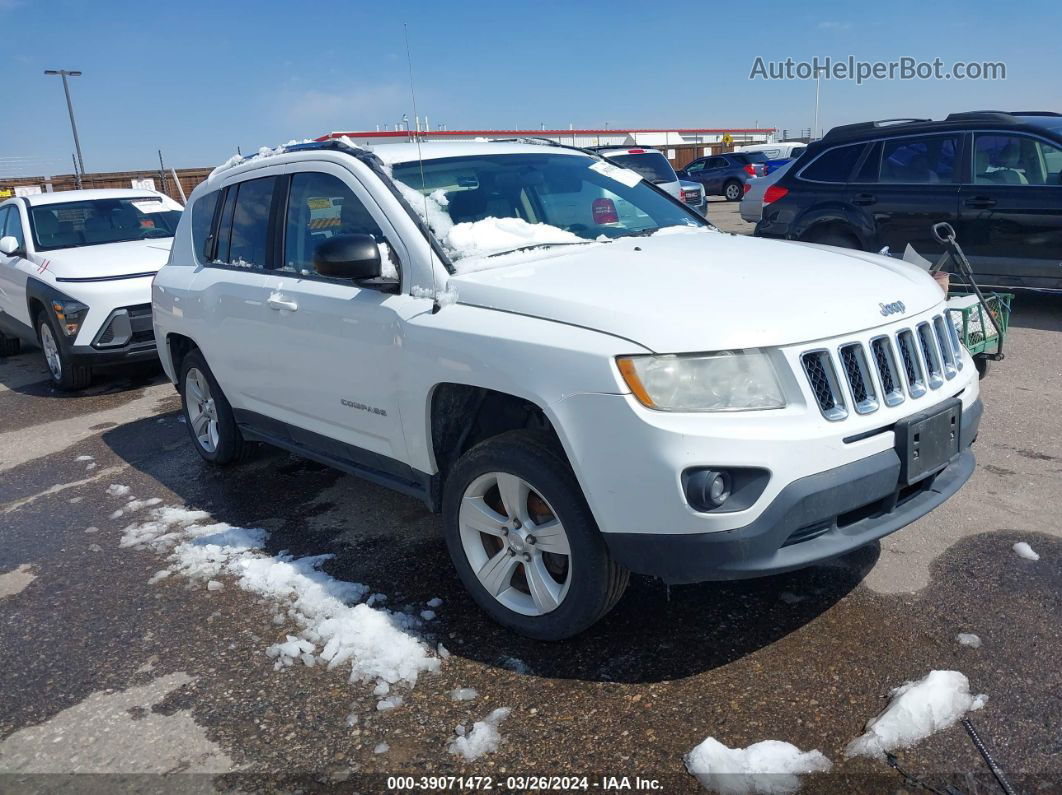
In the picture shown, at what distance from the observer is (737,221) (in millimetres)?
20172

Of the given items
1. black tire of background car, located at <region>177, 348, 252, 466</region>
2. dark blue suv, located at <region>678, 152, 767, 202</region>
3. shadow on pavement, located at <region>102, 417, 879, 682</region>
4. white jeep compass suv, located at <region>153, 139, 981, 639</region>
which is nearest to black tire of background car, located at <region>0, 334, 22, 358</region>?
black tire of background car, located at <region>177, 348, 252, 466</region>

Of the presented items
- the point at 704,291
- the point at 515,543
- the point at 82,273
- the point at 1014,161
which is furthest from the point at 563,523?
the point at 1014,161

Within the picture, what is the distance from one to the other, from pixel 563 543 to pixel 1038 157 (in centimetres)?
684

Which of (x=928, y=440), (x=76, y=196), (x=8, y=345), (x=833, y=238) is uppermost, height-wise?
(x=76, y=196)

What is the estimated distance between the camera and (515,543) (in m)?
3.18

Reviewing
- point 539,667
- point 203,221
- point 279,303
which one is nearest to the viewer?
point 539,667

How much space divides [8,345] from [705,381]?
10.3m

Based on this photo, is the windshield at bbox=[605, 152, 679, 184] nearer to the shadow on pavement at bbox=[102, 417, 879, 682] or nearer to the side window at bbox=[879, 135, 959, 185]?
the side window at bbox=[879, 135, 959, 185]

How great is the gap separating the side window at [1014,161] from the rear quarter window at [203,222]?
6.59 m

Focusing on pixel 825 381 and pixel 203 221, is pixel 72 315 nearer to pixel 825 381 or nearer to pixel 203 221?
pixel 203 221

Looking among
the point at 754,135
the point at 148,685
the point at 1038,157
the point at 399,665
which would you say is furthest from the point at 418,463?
the point at 754,135

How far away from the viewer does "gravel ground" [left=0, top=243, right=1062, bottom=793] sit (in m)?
2.64

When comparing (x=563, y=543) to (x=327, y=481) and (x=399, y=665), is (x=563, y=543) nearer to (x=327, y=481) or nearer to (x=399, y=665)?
(x=399, y=665)

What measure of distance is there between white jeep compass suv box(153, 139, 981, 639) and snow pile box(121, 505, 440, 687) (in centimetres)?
38
